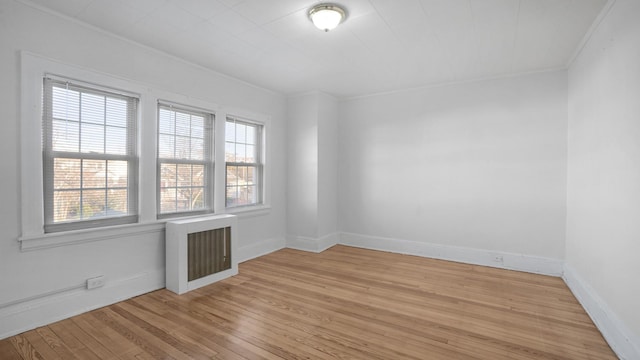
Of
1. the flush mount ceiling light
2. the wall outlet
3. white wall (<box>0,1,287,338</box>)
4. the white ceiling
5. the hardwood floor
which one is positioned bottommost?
the hardwood floor

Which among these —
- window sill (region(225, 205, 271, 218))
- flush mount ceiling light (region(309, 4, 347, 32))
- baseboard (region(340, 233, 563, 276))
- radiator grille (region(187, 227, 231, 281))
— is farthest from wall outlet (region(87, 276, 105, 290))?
baseboard (region(340, 233, 563, 276))

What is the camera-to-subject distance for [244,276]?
3822 mm

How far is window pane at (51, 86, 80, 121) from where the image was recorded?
8.73ft

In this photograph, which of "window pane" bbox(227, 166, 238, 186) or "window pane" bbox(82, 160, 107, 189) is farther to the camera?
"window pane" bbox(227, 166, 238, 186)

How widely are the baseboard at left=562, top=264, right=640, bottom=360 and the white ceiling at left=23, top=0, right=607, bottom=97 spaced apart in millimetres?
2546

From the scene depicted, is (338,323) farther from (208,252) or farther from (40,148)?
(40,148)

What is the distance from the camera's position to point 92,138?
2.89 metres

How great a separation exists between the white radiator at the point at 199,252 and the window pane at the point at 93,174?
809 mm

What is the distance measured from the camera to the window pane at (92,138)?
9.28 feet

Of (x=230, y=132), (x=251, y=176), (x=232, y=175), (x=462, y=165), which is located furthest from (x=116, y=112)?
(x=462, y=165)

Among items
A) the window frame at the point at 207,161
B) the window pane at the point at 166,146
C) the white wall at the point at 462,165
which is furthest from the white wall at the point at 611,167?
the window pane at the point at 166,146

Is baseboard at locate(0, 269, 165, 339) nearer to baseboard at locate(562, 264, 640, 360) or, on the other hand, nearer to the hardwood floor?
the hardwood floor

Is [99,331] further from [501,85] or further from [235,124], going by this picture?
[501,85]

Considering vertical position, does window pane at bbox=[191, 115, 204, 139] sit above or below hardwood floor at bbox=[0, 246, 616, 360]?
above
